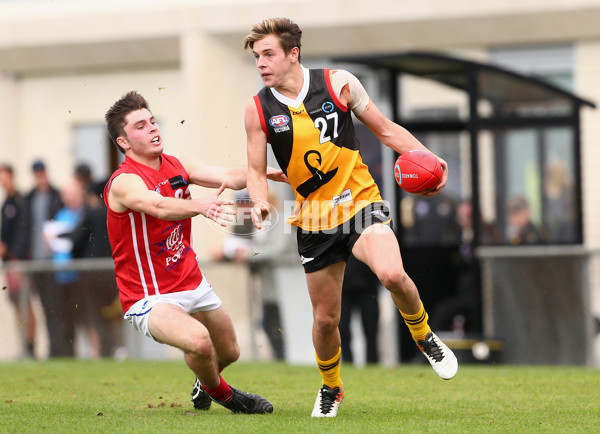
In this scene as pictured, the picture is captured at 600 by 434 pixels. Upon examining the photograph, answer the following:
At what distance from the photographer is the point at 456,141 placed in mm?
13477

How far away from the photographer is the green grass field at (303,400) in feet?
21.0

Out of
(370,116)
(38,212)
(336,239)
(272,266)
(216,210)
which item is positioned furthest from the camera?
(38,212)

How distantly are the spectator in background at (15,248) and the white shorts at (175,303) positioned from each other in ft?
18.8

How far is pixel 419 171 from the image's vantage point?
6.73m

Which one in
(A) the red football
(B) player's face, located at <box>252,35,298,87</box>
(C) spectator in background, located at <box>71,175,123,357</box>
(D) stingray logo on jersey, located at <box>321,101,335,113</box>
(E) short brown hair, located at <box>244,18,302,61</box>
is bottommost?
(C) spectator in background, located at <box>71,175,123,357</box>

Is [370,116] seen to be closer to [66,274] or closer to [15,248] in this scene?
[66,274]

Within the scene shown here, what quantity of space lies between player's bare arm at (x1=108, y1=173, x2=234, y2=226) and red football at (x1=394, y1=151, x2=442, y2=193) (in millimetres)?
1110

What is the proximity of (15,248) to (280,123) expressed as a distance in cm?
706

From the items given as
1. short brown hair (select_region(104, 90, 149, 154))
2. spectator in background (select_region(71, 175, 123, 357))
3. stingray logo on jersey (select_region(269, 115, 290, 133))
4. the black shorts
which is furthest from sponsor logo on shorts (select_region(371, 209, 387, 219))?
spectator in background (select_region(71, 175, 123, 357))

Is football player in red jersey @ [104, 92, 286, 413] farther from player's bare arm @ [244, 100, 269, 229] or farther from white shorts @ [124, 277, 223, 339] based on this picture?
player's bare arm @ [244, 100, 269, 229]

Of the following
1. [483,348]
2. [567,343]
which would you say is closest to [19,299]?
[483,348]

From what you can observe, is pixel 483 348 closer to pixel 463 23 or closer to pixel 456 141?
pixel 456 141

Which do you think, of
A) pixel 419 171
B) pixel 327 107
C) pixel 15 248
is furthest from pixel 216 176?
pixel 15 248

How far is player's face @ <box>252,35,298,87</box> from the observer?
667 cm
